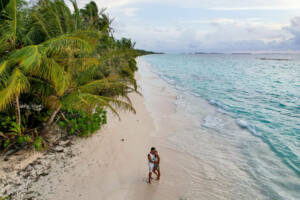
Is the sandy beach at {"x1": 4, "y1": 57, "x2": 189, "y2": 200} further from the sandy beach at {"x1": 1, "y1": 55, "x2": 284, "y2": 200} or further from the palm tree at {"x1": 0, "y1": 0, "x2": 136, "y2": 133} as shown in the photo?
the palm tree at {"x1": 0, "y1": 0, "x2": 136, "y2": 133}

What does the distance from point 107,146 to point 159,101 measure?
8125mm

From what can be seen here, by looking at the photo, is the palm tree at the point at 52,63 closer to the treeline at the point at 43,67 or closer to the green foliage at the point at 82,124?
the treeline at the point at 43,67

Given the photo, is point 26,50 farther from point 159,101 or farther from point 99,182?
point 159,101

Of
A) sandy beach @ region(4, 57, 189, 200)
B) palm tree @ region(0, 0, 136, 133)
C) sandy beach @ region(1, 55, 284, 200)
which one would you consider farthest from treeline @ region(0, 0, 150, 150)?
sandy beach @ region(1, 55, 284, 200)

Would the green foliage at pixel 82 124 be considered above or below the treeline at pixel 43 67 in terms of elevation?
below

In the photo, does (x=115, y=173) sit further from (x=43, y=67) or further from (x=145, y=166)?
(x=43, y=67)

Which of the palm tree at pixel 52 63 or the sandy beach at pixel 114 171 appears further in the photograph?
the sandy beach at pixel 114 171

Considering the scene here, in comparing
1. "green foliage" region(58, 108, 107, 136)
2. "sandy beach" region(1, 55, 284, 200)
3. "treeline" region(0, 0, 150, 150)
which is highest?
"treeline" region(0, 0, 150, 150)

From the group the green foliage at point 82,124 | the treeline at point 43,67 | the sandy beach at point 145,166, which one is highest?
the treeline at point 43,67

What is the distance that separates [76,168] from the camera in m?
5.36

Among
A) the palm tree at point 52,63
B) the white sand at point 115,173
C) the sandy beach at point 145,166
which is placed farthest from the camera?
the sandy beach at point 145,166

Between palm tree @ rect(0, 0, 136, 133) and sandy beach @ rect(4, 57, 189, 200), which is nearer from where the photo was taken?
palm tree @ rect(0, 0, 136, 133)

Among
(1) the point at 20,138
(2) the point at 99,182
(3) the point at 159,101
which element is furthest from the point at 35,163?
(3) the point at 159,101

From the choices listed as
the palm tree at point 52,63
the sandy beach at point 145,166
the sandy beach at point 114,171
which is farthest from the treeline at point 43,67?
the sandy beach at point 145,166
